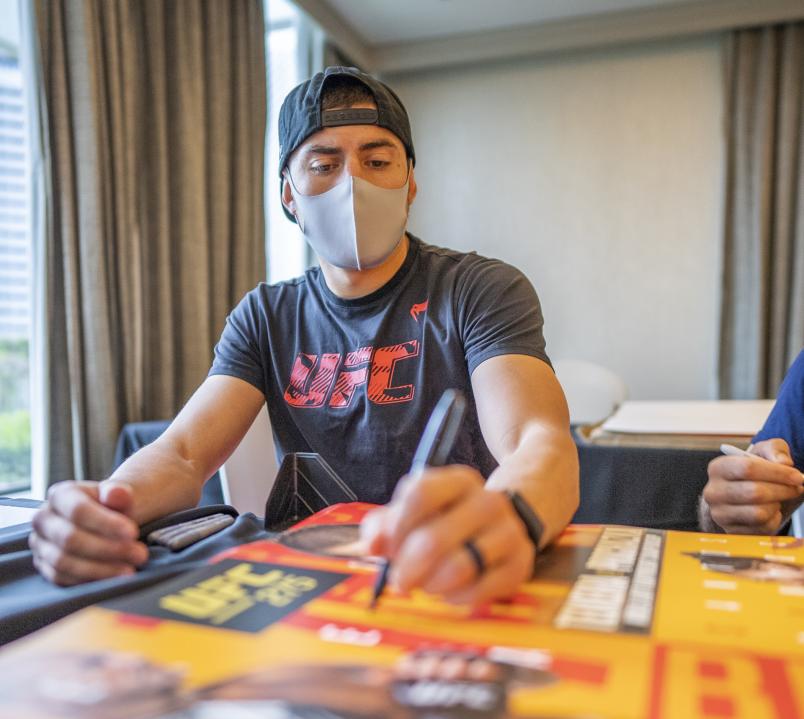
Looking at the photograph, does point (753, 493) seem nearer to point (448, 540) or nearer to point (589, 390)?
point (448, 540)

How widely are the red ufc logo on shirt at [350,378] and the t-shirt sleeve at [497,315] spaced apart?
11 cm

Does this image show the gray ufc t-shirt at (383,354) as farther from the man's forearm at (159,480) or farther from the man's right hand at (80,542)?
the man's right hand at (80,542)

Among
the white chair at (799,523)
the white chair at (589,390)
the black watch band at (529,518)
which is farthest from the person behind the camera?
the white chair at (589,390)

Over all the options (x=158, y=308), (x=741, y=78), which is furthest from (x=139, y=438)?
(x=741, y=78)

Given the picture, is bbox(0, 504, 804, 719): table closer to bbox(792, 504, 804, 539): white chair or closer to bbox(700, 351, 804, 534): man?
bbox(700, 351, 804, 534): man

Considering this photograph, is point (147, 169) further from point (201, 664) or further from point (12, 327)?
point (201, 664)

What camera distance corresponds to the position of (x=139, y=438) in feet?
7.22

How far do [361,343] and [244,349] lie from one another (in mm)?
227

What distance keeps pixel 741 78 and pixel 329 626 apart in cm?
390

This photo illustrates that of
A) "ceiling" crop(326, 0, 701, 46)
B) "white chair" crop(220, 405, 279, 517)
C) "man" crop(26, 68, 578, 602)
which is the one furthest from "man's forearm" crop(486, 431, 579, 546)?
"ceiling" crop(326, 0, 701, 46)

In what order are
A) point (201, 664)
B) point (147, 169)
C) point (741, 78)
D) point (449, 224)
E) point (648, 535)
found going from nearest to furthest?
point (201, 664)
point (648, 535)
point (147, 169)
point (741, 78)
point (449, 224)

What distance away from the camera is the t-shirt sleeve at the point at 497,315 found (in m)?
1.05

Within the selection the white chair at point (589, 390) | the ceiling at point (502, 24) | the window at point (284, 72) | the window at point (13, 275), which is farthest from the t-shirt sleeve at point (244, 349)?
the ceiling at point (502, 24)

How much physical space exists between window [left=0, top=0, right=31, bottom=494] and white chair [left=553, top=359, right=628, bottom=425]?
6.68ft
